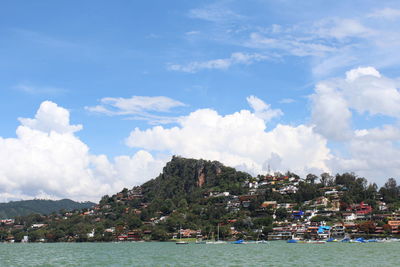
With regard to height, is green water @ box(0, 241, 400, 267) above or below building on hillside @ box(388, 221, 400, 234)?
below

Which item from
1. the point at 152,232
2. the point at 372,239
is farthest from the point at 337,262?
the point at 152,232

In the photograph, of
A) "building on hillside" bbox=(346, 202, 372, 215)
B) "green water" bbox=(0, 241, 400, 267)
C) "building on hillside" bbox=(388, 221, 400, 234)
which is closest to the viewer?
"green water" bbox=(0, 241, 400, 267)

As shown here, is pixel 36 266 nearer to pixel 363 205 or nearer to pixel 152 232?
pixel 152 232

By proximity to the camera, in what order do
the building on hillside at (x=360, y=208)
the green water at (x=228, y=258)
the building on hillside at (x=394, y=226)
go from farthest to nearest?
the building on hillside at (x=360, y=208), the building on hillside at (x=394, y=226), the green water at (x=228, y=258)

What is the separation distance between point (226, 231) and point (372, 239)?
52.9 metres

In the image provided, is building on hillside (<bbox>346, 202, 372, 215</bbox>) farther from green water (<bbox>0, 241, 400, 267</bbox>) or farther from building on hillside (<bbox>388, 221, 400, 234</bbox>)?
green water (<bbox>0, 241, 400, 267</bbox>)

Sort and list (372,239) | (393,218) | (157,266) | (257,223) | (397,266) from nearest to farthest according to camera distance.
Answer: (397,266) < (157,266) < (372,239) < (393,218) < (257,223)

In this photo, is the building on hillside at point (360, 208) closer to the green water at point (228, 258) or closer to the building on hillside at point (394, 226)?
the building on hillside at point (394, 226)

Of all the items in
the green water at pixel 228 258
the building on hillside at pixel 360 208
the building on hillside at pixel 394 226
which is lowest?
the green water at pixel 228 258

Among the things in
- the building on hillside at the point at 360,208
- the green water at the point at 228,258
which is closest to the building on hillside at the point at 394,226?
the building on hillside at the point at 360,208

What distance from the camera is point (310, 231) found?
168m

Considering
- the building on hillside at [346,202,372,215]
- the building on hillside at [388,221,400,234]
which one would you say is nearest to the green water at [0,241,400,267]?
the building on hillside at [388,221,400,234]

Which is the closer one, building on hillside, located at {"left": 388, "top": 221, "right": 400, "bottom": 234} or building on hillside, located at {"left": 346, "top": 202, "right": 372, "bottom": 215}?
building on hillside, located at {"left": 388, "top": 221, "right": 400, "bottom": 234}

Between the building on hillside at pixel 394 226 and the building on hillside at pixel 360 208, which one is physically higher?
the building on hillside at pixel 360 208
